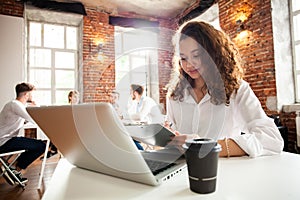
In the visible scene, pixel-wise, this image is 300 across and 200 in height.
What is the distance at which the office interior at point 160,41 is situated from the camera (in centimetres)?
332

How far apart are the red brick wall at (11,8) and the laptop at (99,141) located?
5157 mm

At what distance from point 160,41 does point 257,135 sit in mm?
2548

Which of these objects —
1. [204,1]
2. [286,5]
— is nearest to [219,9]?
[204,1]

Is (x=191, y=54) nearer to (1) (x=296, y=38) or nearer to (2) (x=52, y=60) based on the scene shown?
(1) (x=296, y=38)

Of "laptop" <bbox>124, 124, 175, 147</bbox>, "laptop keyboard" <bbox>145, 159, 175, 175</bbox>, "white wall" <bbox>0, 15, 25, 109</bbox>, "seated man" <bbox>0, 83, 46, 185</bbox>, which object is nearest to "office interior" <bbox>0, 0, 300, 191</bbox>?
"white wall" <bbox>0, 15, 25, 109</bbox>

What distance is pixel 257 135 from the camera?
78cm

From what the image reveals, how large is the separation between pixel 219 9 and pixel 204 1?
1.69 ft

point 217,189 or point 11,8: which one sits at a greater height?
point 11,8

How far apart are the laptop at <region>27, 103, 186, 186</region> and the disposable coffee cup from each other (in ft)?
0.31

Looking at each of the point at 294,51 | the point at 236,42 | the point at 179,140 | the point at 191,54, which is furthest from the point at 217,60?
the point at 236,42

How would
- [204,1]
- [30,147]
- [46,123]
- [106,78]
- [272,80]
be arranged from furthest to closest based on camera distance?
[106,78]
[204,1]
[272,80]
[30,147]
[46,123]

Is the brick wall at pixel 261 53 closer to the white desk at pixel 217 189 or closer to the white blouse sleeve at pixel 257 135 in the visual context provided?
the white blouse sleeve at pixel 257 135

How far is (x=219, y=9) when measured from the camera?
4.34 m

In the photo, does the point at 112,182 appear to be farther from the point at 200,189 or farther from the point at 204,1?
the point at 204,1
